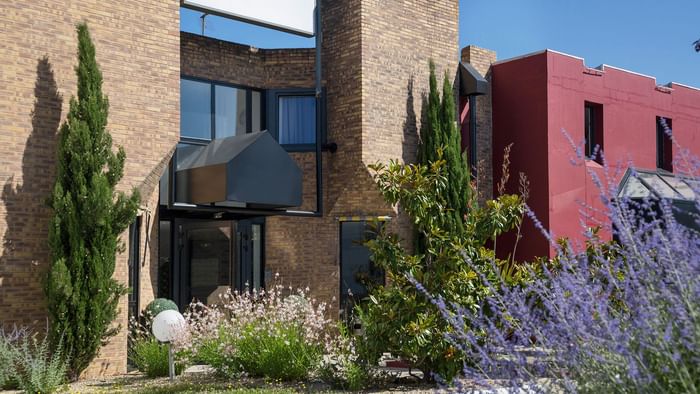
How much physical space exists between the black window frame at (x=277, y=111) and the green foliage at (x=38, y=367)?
6.92 meters

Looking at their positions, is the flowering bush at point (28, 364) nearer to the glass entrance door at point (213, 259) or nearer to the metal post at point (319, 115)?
the glass entrance door at point (213, 259)

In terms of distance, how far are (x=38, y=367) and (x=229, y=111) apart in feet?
24.7

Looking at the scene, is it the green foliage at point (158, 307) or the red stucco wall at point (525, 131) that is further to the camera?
the red stucco wall at point (525, 131)

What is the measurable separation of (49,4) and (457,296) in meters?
7.32

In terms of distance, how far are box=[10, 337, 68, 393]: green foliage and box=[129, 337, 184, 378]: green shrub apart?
1.12 meters

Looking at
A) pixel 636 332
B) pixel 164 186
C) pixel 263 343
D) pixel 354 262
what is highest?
pixel 164 186

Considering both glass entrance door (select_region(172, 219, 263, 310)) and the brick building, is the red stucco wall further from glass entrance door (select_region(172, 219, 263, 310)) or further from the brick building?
glass entrance door (select_region(172, 219, 263, 310))

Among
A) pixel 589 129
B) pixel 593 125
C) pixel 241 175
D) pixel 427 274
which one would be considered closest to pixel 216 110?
pixel 241 175

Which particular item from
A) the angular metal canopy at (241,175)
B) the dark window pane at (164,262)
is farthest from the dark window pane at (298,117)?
the dark window pane at (164,262)

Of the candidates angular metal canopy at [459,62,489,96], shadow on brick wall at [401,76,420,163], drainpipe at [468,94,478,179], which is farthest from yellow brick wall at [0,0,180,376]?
drainpipe at [468,94,478,179]

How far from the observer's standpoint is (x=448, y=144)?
16234 mm

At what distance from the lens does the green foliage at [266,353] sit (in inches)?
403

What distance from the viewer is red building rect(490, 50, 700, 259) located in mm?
17078

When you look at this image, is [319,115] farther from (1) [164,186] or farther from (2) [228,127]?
(1) [164,186]
